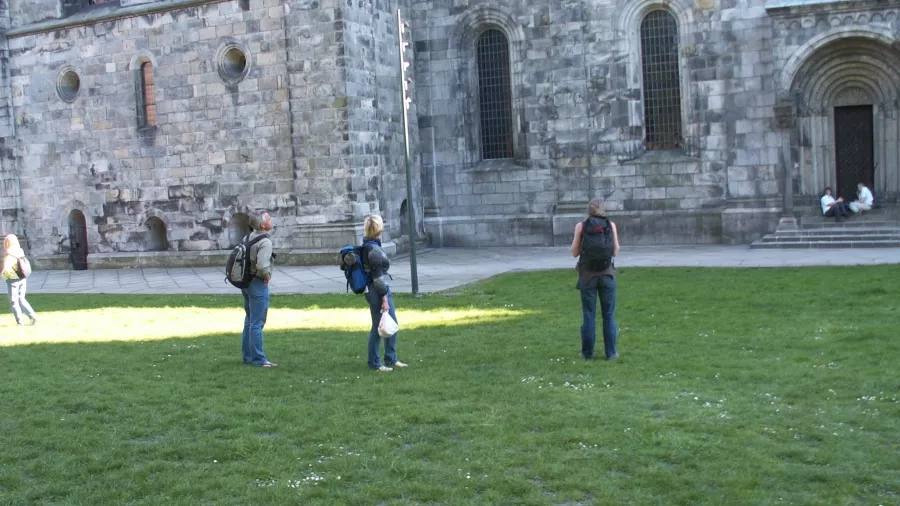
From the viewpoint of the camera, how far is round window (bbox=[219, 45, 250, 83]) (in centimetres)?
2491

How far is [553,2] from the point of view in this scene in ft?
83.4

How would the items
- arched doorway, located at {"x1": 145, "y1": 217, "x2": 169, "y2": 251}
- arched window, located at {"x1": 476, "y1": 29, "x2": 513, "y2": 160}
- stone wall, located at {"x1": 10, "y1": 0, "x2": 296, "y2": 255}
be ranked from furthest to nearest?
arched window, located at {"x1": 476, "y1": 29, "x2": 513, "y2": 160} < arched doorway, located at {"x1": 145, "y1": 217, "x2": 169, "y2": 251} < stone wall, located at {"x1": 10, "y1": 0, "x2": 296, "y2": 255}

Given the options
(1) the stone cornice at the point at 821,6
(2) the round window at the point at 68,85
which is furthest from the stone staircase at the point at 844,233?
(2) the round window at the point at 68,85

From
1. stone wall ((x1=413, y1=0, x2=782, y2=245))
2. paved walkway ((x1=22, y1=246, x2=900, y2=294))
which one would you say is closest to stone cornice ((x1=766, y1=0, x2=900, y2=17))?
stone wall ((x1=413, y1=0, x2=782, y2=245))

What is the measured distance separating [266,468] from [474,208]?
19637 mm

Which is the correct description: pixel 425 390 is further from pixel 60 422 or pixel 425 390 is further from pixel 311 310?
pixel 311 310

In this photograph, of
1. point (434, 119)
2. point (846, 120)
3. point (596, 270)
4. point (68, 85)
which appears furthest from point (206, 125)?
point (596, 270)

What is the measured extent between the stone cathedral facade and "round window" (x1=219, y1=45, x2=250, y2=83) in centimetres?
5

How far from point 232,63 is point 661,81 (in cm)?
1020

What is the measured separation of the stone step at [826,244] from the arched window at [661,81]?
356cm

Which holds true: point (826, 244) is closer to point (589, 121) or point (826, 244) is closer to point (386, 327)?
point (589, 121)

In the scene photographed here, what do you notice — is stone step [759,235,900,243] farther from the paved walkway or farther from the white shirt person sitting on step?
the white shirt person sitting on step

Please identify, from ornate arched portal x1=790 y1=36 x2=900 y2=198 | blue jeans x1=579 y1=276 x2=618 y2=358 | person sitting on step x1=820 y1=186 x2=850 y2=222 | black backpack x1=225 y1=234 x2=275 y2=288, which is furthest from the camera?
ornate arched portal x1=790 y1=36 x2=900 y2=198

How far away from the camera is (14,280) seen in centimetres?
1625
